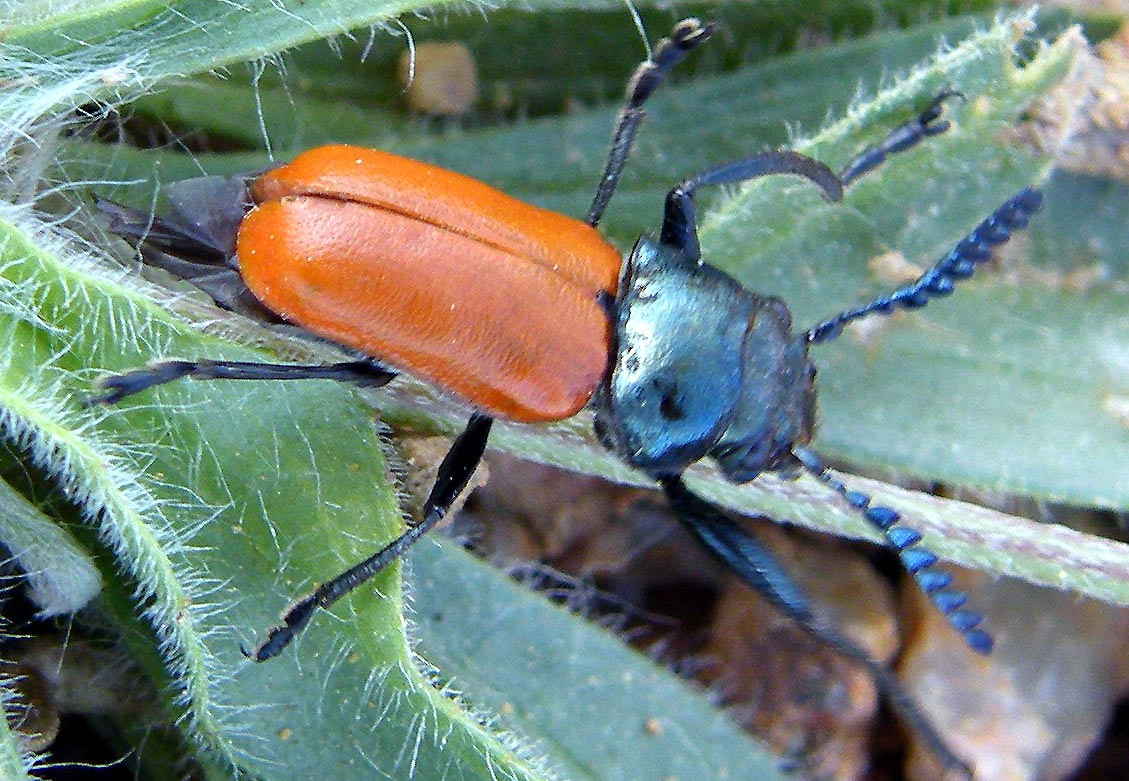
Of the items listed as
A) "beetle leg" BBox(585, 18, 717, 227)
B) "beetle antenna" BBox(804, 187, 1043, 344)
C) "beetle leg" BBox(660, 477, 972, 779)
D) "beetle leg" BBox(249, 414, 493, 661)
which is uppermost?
"beetle leg" BBox(585, 18, 717, 227)

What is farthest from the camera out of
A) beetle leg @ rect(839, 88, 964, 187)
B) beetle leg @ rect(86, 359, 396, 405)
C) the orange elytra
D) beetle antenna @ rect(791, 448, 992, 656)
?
beetle leg @ rect(839, 88, 964, 187)

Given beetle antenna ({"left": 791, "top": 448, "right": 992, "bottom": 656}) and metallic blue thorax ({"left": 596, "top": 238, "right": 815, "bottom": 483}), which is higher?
metallic blue thorax ({"left": 596, "top": 238, "right": 815, "bottom": 483})

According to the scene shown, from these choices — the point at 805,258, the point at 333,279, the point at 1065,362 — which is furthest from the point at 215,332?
the point at 1065,362

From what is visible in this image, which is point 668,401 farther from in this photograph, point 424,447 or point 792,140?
point 792,140

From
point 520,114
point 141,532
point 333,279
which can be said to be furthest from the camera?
point 520,114

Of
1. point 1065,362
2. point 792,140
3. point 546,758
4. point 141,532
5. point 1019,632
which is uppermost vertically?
point 792,140

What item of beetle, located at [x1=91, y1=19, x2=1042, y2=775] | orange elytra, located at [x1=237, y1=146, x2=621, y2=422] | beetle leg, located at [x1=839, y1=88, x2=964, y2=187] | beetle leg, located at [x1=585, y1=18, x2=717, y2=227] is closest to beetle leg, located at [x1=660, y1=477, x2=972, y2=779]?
beetle, located at [x1=91, y1=19, x2=1042, y2=775]

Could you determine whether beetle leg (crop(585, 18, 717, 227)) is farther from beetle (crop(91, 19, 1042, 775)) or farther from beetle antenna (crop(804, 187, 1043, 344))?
beetle antenna (crop(804, 187, 1043, 344))
